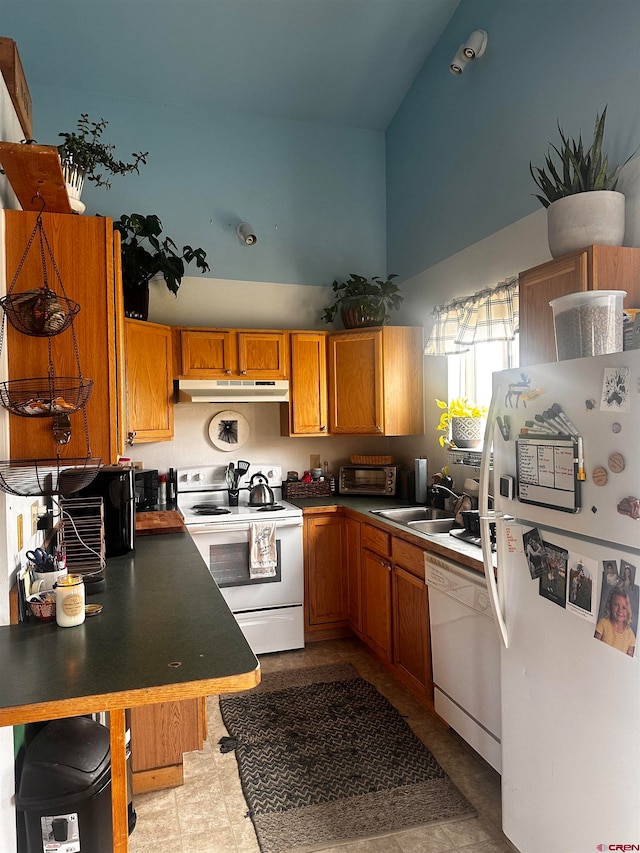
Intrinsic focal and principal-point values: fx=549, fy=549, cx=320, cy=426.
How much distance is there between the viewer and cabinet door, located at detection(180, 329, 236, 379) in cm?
367

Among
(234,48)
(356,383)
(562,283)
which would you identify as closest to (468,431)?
(356,383)

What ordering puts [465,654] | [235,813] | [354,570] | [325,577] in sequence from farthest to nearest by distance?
[325,577] → [354,570] → [465,654] → [235,813]

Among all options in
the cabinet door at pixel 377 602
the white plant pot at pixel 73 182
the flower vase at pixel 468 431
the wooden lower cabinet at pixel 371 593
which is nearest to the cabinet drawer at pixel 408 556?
the wooden lower cabinet at pixel 371 593

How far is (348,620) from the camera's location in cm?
381

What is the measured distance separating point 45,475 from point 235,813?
1.55 meters

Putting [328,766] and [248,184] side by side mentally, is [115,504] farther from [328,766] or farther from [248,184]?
[248,184]

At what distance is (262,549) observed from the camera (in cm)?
349

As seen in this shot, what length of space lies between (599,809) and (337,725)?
1.49 metres

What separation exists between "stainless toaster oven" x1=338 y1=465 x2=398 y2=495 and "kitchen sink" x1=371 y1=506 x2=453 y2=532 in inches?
18.0

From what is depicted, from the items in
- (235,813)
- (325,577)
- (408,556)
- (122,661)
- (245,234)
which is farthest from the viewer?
(245,234)

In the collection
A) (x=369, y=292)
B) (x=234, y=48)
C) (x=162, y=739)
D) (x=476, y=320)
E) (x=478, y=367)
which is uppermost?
(x=234, y=48)

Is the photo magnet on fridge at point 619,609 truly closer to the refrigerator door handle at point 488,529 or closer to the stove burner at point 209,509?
the refrigerator door handle at point 488,529

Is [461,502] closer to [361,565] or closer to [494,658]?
[361,565]

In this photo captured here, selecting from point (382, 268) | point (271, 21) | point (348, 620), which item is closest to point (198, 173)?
point (271, 21)
